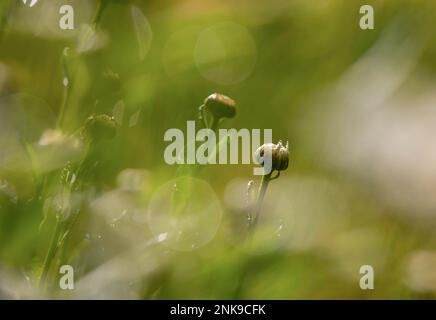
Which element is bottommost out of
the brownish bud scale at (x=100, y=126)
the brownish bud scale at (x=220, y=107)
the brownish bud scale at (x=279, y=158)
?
the brownish bud scale at (x=279, y=158)

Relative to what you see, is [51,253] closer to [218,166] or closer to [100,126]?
[100,126]

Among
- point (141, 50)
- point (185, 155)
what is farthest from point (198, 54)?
point (185, 155)

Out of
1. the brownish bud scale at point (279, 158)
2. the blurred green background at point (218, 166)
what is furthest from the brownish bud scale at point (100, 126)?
the brownish bud scale at point (279, 158)

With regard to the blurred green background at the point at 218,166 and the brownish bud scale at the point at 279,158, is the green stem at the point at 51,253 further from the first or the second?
the brownish bud scale at the point at 279,158

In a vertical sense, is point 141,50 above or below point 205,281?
above

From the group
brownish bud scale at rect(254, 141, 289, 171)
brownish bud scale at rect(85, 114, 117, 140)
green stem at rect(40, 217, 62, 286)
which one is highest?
brownish bud scale at rect(85, 114, 117, 140)

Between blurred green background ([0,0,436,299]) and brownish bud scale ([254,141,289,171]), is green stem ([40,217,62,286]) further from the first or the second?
brownish bud scale ([254,141,289,171])

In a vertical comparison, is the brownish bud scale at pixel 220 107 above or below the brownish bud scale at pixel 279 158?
above

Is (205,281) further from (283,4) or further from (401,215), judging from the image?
(283,4)

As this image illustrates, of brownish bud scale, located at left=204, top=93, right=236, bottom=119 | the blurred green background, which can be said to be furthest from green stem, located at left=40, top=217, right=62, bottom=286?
brownish bud scale, located at left=204, top=93, right=236, bottom=119
